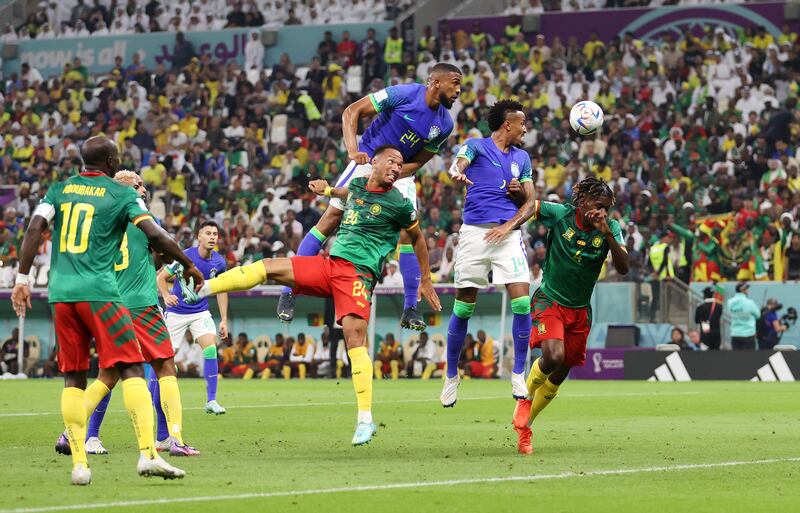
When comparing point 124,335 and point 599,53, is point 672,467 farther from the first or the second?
point 599,53

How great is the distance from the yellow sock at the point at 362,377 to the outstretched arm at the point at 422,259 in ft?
3.52

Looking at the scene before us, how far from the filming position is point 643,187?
3259 centimetres

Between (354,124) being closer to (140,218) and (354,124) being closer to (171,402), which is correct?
(171,402)

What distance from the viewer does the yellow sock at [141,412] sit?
968 centimetres

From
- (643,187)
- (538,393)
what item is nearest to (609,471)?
(538,393)

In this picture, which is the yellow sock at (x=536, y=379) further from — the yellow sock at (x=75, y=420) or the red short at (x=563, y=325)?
the yellow sock at (x=75, y=420)

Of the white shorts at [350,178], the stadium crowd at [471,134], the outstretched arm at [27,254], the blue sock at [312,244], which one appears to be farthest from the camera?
the stadium crowd at [471,134]

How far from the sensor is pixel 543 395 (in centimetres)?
1265

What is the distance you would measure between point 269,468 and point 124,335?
70.8 inches

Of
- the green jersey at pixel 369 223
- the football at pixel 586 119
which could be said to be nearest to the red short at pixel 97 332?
the green jersey at pixel 369 223

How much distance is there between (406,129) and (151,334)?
3.67 metres

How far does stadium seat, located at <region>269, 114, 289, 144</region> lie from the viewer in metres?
39.8

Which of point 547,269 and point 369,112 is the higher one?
point 369,112

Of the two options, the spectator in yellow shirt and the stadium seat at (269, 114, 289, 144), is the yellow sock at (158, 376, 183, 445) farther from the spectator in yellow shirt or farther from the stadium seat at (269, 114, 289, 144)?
the stadium seat at (269, 114, 289, 144)
